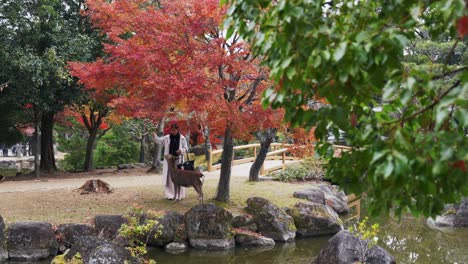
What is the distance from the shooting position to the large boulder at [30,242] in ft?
23.7

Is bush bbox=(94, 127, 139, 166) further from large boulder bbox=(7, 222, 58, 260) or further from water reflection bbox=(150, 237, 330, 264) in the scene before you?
water reflection bbox=(150, 237, 330, 264)

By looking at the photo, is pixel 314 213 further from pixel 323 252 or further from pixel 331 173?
pixel 331 173

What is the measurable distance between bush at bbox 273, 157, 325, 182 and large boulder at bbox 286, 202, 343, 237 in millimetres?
4643

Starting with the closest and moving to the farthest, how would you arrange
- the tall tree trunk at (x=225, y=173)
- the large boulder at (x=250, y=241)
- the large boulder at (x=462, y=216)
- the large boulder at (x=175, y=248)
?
the large boulder at (x=175, y=248)
the large boulder at (x=250, y=241)
the tall tree trunk at (x=225, y=173)
the large boulder at (x=462, y=216)

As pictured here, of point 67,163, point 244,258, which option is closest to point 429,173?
point 244,258

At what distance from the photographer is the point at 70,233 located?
7.62 m

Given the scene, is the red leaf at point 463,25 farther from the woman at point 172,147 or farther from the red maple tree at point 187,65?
the woman at point 172,147

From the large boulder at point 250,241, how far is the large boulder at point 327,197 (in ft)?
10.2

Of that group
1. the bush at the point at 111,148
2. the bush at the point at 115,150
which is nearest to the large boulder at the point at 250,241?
the bush at the point at 111,148

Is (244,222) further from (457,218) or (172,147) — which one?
(457,218)

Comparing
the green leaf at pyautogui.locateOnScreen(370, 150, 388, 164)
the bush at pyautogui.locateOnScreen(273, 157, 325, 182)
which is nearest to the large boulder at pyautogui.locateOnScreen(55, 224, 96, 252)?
the green leaf at pyautogui.locateOnScreen(370, 150, 388, 164)

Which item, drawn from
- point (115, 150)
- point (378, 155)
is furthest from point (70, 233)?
point (115, 150)

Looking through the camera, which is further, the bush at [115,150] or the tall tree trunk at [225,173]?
the bush at [115,150]

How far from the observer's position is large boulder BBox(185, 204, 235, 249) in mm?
8164
